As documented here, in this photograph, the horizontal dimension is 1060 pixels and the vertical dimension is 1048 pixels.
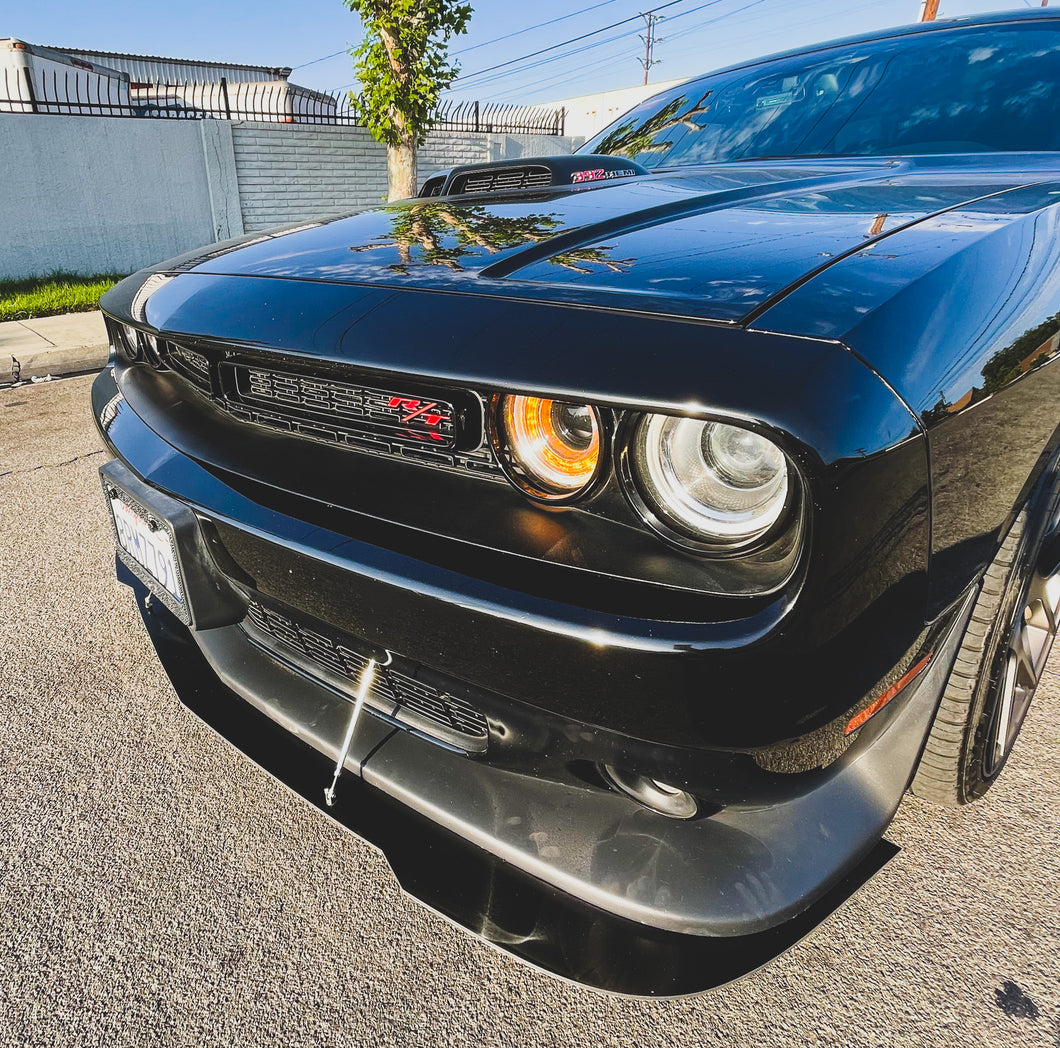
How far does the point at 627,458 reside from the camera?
3.15ft

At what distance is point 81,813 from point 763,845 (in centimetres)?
135

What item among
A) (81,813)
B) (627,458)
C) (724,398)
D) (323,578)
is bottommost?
(81,813)

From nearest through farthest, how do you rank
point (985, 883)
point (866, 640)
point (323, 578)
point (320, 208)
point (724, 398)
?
point (724, 398), point (866, 640), point (323, 578), point (985, 883), point (320, 208)

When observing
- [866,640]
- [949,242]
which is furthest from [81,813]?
[949,242]

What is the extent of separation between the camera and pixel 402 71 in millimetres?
9594

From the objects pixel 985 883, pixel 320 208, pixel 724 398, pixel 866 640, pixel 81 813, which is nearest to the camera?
pixel 724 398

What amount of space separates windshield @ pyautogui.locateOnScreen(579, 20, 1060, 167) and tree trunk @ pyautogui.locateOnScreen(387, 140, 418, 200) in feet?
26.7

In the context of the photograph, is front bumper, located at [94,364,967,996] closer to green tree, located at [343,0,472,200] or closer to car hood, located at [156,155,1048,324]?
car hood, located at [156,155,1048,324]

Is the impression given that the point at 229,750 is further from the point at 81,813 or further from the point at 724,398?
the point at 724,398

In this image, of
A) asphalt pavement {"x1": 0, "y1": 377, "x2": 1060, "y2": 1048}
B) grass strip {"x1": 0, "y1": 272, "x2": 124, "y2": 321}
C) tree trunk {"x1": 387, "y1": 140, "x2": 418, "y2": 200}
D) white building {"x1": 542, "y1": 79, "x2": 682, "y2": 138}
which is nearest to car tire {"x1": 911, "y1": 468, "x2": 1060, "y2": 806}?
asphalt pavement {"x1": 0, "y1": 377, "x2": 1060, "y2": 1048}

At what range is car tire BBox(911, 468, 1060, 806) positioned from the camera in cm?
131

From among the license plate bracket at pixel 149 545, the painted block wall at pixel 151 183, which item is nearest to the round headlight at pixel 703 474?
the license plate bracket at pixel 149 545

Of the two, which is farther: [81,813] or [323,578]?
[81,813]

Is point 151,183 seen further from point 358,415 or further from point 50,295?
point 358,415
